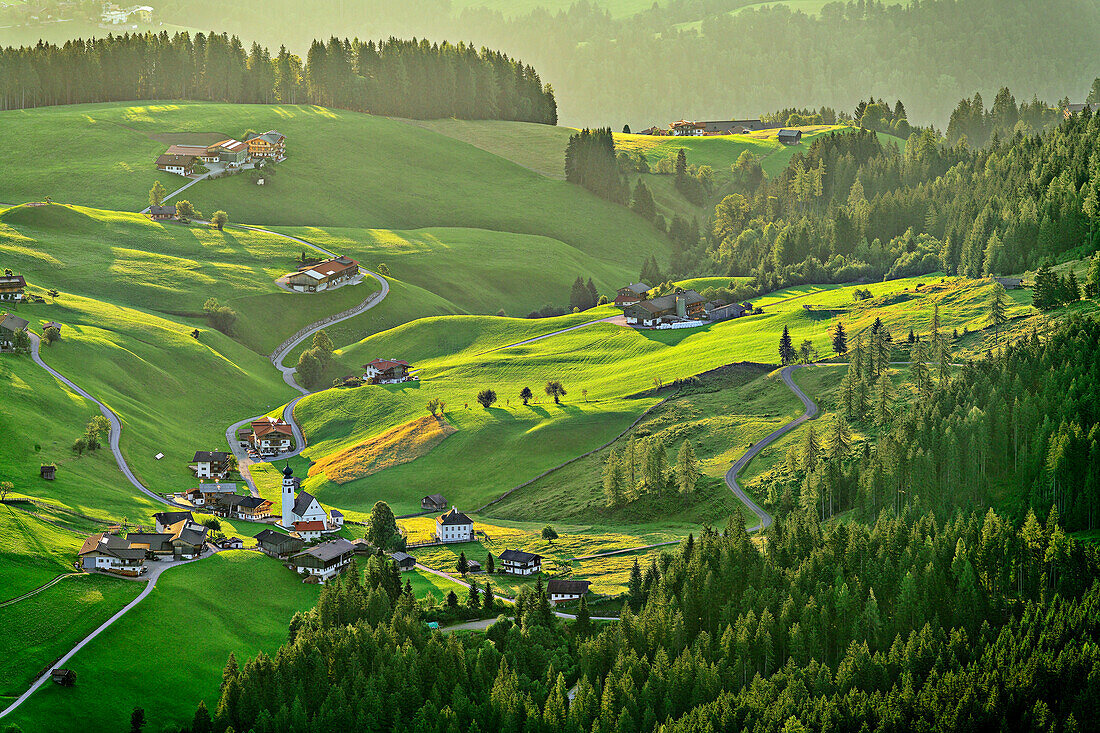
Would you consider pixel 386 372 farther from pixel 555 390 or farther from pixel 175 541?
pixel 175 541

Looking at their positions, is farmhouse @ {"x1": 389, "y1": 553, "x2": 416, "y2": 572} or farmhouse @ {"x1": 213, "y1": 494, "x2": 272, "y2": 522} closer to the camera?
farmhouse @ {"x1": 389, "y1": 553, "x2": 416, "y2": 572}

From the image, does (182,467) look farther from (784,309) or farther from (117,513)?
(784,309)

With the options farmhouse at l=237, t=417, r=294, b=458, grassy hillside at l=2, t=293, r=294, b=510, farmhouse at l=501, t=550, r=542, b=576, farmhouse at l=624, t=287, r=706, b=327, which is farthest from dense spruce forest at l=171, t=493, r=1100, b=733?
farmhouse at l=624, t=287, r=706, b=327

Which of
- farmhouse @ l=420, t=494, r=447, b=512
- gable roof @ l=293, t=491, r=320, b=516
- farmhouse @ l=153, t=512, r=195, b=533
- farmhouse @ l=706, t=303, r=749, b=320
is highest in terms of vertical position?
farmhouse @ l=706, t=303, r=749, b=320

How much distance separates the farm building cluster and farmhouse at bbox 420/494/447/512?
65.9 metres

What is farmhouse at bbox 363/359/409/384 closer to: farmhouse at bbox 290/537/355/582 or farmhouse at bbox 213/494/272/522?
farmhouse at bbox 213/494/272/522

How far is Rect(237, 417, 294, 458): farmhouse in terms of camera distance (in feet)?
500

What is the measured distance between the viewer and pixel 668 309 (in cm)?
19150

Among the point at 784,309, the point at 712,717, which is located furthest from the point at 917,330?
the point at 712,717

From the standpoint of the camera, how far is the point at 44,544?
4031 inches

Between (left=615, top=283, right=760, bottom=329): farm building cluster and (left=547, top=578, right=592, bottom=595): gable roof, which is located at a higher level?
(left=615, top=283, right=760, bottom=329): farm building cluster

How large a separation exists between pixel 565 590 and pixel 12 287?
103672mm

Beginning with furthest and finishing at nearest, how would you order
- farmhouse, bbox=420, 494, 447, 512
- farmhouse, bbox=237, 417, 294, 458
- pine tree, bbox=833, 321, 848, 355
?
pine tree, bbox=833, 321, 848, 355
farmhouse, bbox=237, 417, 294, 458
farmhouse, bbox=420, 494, 447, 512

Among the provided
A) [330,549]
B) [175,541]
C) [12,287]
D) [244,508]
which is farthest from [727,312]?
[175,541]
